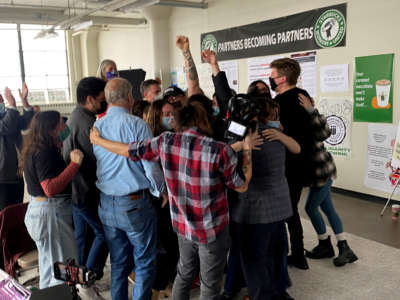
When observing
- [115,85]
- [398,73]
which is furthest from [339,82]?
[115,85]

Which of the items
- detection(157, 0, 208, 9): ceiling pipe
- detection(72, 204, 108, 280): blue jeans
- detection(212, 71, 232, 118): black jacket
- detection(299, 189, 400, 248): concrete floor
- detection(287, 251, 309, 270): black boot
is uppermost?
detection(157, 0, 208, 9): ceiling pipe

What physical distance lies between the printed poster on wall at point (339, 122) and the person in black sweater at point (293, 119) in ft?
8.45

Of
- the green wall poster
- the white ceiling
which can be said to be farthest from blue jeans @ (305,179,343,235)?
the white ceiling

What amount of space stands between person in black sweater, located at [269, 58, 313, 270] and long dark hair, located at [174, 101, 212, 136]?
3.18 ft

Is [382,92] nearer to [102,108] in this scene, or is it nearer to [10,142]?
[102,108]

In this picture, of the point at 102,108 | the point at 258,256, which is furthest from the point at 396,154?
the point at 102,108

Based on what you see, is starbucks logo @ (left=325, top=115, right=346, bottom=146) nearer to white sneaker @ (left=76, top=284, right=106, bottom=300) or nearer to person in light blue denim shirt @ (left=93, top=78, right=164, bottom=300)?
person in light blue denim shirt @ (left=93, top=78, right=164, bottom=300)

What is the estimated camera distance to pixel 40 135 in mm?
2059

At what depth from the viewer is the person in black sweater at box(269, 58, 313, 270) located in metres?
2.62

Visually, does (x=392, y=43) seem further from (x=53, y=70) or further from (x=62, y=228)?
(x=53, y=70)

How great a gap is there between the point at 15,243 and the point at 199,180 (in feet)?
5.00

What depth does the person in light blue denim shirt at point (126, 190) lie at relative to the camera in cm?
208

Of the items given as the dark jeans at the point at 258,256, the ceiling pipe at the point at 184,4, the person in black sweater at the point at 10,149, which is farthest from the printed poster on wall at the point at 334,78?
the person in black sweater at the point at 10,149

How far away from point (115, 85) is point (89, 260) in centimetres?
132
